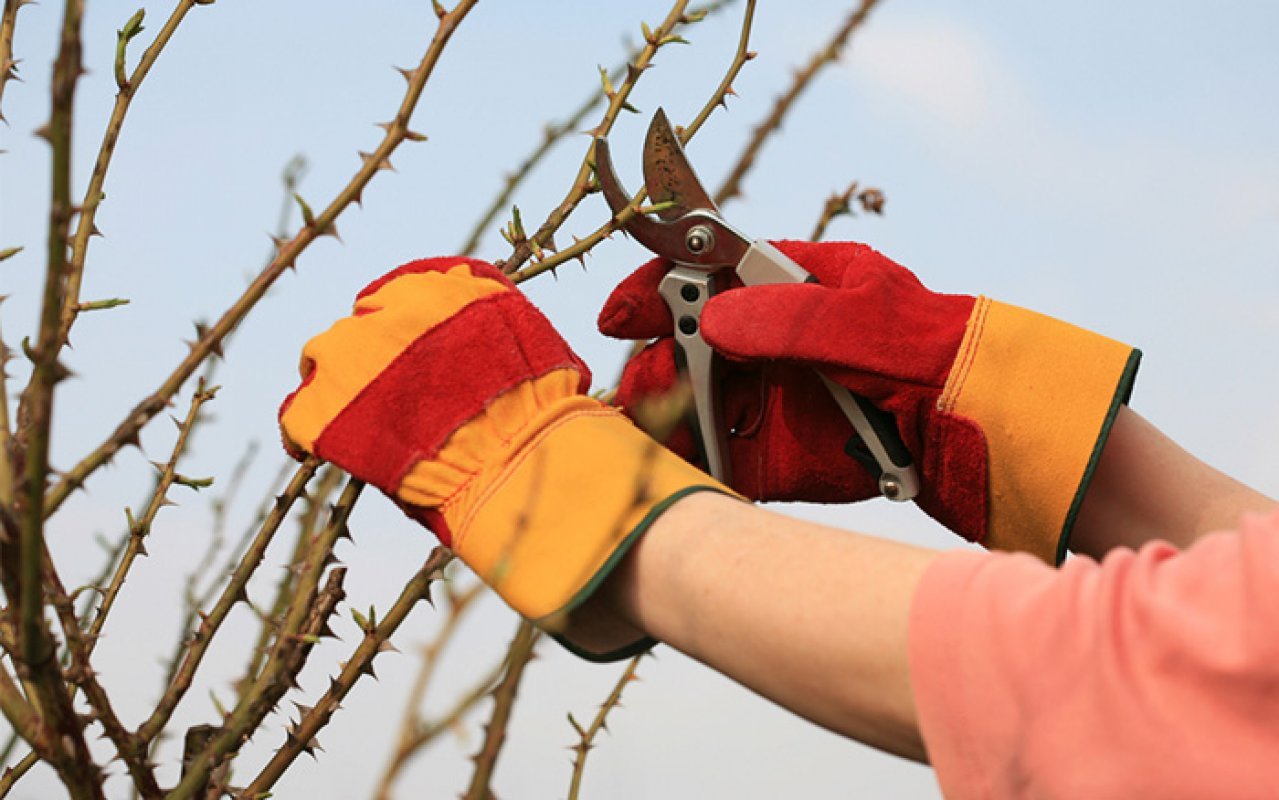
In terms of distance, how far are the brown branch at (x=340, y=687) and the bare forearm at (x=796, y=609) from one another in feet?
1.23

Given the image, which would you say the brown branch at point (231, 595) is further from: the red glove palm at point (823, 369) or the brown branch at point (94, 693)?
the red glove palm at point (823, 369)

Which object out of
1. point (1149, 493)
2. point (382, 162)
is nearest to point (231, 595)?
point (382, 162)

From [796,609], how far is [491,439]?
0.46 m

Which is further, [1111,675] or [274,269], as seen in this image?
[274,269]

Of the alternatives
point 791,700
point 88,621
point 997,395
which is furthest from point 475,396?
point 88,621

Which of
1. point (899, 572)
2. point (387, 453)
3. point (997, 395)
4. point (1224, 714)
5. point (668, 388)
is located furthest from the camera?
point (668, 388)

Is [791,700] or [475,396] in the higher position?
[475,396]

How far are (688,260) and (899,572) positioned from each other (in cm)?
76

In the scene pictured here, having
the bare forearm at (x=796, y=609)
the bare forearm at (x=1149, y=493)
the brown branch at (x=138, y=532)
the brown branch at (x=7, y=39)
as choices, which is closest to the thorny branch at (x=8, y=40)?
the brown branch at (x=7, y=39)

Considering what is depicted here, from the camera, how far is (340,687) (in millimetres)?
1523

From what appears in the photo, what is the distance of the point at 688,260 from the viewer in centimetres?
179

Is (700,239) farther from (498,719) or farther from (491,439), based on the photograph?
(498,719)

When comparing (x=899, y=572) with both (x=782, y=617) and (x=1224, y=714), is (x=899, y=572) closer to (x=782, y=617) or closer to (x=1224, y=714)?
(x=782, y=617)

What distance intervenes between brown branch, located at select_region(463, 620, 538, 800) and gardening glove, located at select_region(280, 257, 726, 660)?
1.05 feet
